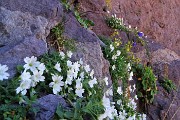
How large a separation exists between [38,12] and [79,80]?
887 mm

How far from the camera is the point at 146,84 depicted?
4.53 m

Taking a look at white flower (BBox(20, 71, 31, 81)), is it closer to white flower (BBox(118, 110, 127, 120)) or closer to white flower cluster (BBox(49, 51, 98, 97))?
white flower cluster (BBox(49, 51, 98, 97))

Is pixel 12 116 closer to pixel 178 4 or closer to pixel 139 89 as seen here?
pixel 139 89

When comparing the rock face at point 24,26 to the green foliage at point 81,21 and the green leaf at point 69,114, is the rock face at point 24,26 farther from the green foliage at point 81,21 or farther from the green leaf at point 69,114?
the green foliage at point 81,21

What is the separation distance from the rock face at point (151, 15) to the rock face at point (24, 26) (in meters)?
2.29

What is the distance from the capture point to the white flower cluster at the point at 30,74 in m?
2.33

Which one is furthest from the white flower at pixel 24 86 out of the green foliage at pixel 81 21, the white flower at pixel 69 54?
the green foliage at pixel 81 21

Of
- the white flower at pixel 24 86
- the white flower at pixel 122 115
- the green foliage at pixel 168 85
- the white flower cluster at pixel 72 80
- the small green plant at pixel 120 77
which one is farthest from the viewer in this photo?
the green foliage at pixel 168 85

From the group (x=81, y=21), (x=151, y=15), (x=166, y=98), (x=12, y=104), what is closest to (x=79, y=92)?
(x=12, y=104)

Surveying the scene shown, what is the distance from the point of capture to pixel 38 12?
130 inches

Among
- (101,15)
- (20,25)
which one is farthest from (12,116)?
(101,15)

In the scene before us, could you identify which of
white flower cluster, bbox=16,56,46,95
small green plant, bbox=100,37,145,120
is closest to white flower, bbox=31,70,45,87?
white flower cluster, bbox=16,56,46,95

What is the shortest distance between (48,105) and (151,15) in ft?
18.6

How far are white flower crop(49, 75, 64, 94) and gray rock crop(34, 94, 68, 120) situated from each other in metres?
0.19
